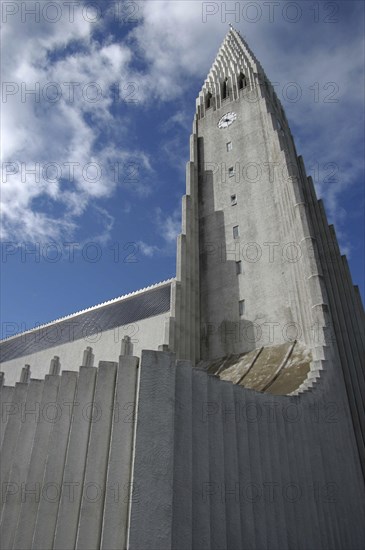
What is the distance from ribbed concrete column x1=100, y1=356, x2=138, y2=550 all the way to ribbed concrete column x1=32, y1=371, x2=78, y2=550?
3.45ft

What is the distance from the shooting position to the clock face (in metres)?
30.9

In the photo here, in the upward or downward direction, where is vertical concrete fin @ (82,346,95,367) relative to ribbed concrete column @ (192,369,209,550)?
upward

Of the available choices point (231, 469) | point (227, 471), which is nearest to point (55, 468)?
point (227, 471)

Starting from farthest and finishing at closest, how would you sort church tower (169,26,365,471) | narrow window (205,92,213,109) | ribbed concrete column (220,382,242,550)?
1. narrow window (205,92,213,109)
2. church tower (169,26,365,471)
3. ribbed concrete column (220,382,242,550)

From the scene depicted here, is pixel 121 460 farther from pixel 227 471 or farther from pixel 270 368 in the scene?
pixel 270 368

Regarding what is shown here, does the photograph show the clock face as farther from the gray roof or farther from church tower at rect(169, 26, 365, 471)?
the gray roof

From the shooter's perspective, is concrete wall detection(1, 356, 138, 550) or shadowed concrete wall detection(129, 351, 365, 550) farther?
shadowed concrete wall detection(129, 351, 365, 550)

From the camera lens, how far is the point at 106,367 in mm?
8812

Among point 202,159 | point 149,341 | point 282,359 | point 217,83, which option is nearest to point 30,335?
point 149,341

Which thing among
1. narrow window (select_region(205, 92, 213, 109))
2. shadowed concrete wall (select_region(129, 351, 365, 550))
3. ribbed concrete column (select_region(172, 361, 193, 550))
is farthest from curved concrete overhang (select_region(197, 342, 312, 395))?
narrow window (select_region(205, 92, 213, 109))

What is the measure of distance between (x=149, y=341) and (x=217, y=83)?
2108 cm

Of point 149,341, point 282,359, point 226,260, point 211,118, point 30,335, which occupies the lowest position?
point 282,359

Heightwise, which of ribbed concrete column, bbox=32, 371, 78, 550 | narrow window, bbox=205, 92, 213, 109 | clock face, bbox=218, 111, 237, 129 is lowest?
ribbed concrete column, bbox=32, 371, 78, 550

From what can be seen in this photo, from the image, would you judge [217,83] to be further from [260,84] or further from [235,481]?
[235,481]
